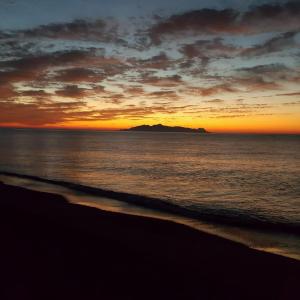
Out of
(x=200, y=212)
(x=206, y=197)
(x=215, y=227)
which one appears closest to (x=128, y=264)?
(x=215, y=227)

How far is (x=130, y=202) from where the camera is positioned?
26188 millimetres

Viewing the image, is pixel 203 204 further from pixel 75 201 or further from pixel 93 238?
pixel 93 238

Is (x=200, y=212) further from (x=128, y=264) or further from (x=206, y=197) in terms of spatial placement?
(x=128, y=264)

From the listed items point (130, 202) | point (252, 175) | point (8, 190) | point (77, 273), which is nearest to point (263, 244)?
point (77, 273)

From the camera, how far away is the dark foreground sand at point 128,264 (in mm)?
9164

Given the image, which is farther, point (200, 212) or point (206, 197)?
point (206, 197)

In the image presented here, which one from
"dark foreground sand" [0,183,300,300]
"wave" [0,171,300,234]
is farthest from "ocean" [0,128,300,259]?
"dark foreground sand" [0,183,300,300]

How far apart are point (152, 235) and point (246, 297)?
21.3 ft

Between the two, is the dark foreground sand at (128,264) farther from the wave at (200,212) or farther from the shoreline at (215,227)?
the wave at (200,212)

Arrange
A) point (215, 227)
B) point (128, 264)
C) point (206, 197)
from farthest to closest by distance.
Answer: point (206, 197) → point (215, 227) → point (128, 264)

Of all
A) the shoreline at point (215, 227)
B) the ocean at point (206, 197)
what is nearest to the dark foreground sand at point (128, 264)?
the shoreline at point (215, 227)

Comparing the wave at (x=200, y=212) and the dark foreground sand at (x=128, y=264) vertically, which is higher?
the dark foreground sand at (x=128, y=264)

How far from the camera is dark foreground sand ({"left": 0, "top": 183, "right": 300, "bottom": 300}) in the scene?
30.1ft

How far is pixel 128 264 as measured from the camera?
36.2 ft
